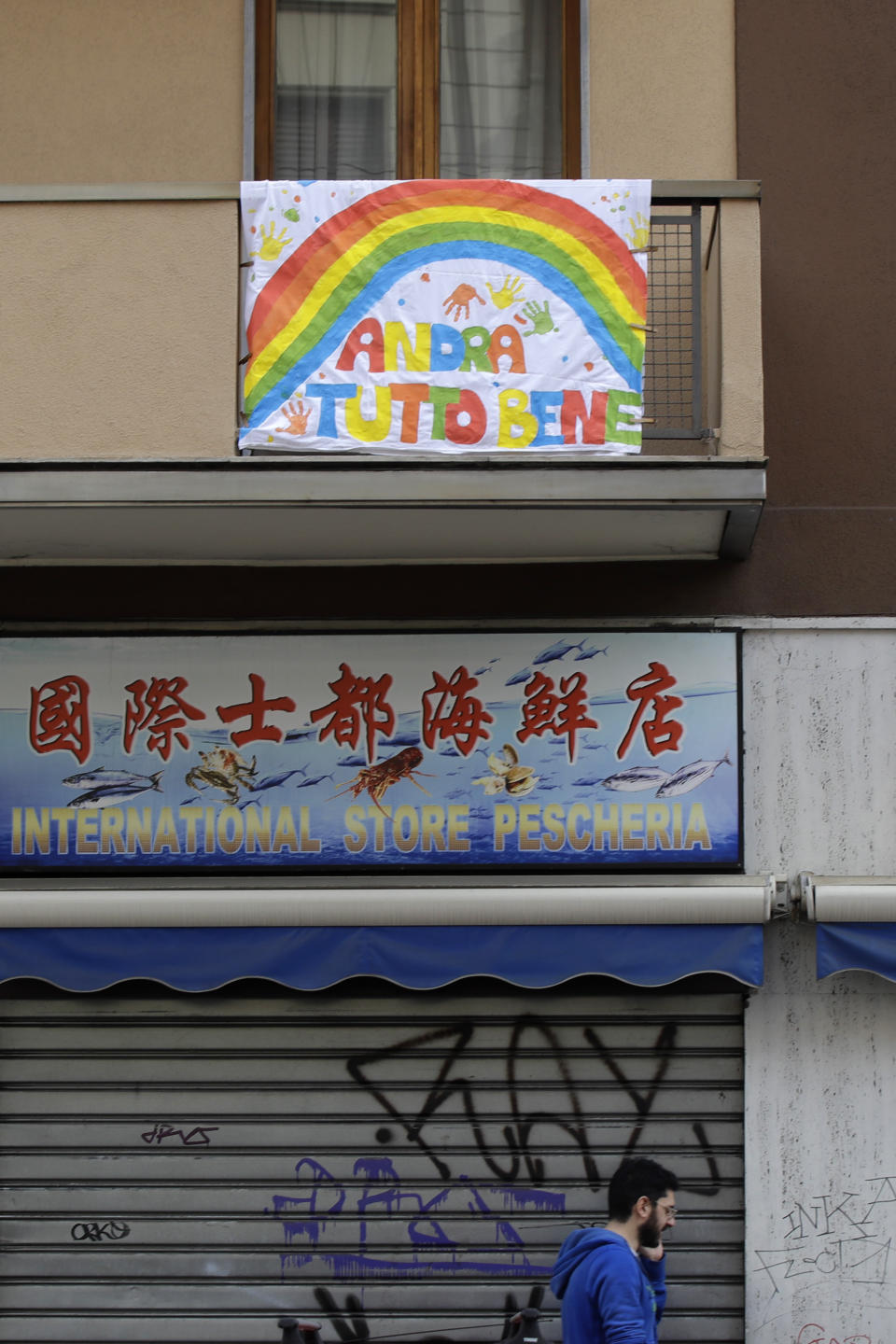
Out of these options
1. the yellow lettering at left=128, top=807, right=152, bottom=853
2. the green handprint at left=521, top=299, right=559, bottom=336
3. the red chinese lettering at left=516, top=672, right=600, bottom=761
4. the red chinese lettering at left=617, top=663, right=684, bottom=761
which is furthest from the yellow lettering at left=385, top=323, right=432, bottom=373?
the yellow lettering at left=128, top=807, right=152, bottom=853

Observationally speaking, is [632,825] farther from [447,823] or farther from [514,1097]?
[514,1097]

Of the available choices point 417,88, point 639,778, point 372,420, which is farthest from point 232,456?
point 417,88

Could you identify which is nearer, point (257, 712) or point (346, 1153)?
point (346, 1153)

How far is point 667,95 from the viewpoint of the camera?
7215 mm

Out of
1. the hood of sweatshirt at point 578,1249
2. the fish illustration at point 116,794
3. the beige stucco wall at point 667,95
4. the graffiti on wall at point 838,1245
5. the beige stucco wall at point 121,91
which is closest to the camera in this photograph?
the hood of sweatshirt at point 578,1249

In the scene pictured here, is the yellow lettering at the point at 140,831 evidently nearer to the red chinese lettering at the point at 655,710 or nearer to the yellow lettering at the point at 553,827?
the yellow lettering at the point at 553,827

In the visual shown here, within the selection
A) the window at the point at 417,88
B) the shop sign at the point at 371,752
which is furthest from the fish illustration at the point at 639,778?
the window at the point at 417,88

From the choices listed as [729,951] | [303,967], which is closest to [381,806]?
[303,967]

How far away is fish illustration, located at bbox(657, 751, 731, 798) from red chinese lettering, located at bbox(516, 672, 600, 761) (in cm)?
44

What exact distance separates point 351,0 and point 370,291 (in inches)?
96.7

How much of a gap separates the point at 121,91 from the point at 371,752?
12.3ft

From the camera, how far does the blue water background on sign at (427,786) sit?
6719mm

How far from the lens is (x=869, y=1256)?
21.6 ft

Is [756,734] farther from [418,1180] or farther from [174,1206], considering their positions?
[174,1206]
